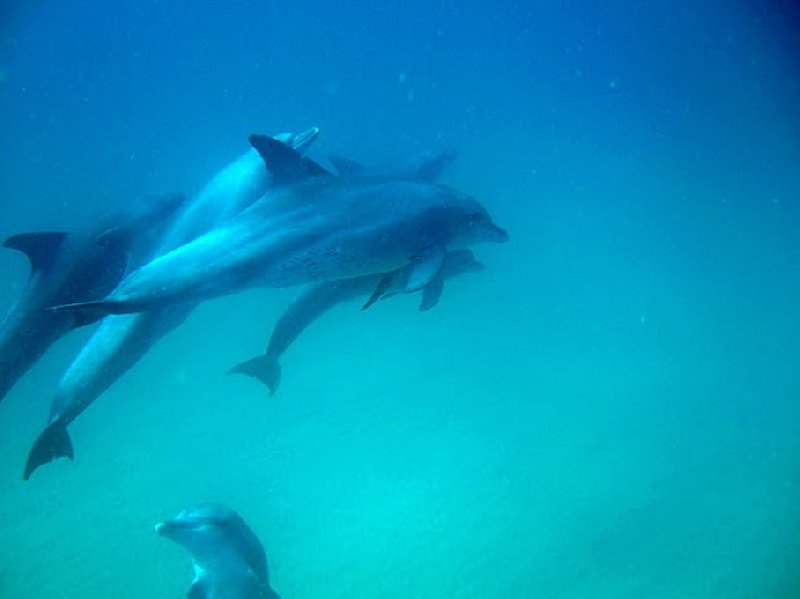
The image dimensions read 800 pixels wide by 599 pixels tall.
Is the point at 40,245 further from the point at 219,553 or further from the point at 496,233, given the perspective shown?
the point at 496,233

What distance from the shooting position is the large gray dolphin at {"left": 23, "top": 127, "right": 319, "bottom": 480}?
5418mm

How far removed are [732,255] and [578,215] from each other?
13.3m

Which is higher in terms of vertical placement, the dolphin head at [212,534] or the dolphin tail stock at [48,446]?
the dolphin tail stock at [48,446]

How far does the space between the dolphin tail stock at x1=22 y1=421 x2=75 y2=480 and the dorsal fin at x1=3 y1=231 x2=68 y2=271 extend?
1.57 meters

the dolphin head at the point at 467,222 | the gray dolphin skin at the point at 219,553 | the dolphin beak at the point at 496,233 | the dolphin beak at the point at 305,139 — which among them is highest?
the dolphin beak at the point at 305,139

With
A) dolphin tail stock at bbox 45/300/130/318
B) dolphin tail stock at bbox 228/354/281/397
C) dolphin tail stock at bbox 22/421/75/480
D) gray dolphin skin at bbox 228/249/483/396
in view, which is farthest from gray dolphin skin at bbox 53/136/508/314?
dolphin tail stock at bbox 228/354/281/397

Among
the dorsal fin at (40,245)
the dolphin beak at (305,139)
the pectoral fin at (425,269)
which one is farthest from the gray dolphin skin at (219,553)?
the dolphin beak at (305,139)

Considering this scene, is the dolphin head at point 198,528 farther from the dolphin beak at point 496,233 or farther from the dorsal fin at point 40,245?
the dolphin beak at point 496,233

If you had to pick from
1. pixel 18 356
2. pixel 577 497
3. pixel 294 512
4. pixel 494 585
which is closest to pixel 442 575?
pixel 494 585

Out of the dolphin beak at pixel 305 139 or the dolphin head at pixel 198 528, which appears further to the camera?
the dolphin head at pixel 198 528

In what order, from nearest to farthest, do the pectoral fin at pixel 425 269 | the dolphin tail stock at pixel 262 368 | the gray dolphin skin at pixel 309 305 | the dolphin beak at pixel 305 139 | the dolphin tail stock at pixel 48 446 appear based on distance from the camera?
the pectoral fin at pixel 425 269
the dolphin tail stock at pixel 48 446
the dolphin beak at pixel 305 139
the gray dolphin skin at pixel 309 305
the dolphin tail stock at pixel 262 368

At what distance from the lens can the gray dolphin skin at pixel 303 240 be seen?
413cm

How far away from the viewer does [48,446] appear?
229 inches

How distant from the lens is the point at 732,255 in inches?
1550
